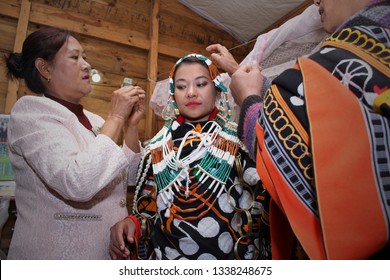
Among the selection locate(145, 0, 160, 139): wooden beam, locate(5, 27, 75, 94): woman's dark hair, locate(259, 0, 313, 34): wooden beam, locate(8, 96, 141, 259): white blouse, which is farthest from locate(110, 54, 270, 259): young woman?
locate(259, 0, 313, 34): wooden beam

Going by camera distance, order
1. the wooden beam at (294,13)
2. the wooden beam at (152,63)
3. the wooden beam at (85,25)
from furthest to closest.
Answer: the wooden beam at (152,63)
the wooden beam at (294,13)
the wooden beam at (85,25)

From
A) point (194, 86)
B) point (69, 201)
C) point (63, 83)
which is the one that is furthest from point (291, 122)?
point (63, 83)

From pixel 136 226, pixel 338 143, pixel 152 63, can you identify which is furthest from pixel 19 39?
pixel 338 143

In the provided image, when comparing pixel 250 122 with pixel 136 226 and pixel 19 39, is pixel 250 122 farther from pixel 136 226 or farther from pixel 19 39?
pixel 19 39

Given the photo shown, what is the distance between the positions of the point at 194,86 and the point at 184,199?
50 cm

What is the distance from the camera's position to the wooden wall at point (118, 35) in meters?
2.01

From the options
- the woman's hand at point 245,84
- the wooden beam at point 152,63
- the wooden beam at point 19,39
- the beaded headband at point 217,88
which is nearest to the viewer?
the woman's hand at point 245,84

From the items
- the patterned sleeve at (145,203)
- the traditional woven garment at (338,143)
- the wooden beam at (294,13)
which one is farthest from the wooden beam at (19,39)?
the wooden beam at (294,13)

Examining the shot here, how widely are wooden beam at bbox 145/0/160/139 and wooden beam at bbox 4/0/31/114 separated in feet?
3.37

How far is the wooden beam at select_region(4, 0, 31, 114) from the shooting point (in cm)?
191

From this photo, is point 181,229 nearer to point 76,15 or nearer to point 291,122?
point 291,122

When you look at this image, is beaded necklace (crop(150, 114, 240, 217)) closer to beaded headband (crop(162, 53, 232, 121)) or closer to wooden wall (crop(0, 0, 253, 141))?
beaded headband (crop(162, 53, 232, 121))

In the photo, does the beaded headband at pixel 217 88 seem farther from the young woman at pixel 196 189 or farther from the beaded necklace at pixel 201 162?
the beaded necklace at pixel 201 162

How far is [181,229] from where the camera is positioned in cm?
94
